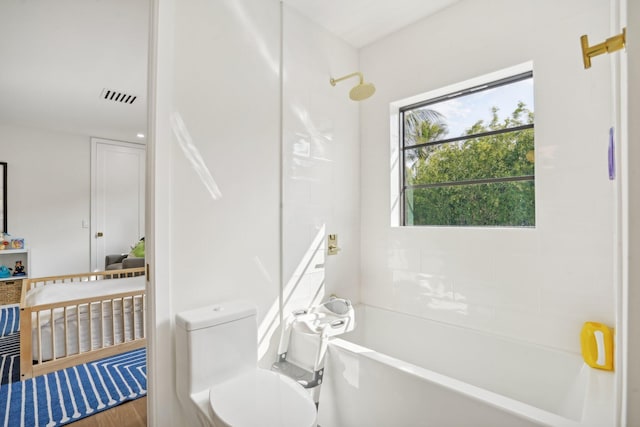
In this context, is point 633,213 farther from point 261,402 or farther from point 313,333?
point 313,333

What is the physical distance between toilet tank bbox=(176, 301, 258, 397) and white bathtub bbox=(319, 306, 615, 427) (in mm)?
486

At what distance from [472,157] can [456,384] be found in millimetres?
1458

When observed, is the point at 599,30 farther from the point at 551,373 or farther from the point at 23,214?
the point at 23,214

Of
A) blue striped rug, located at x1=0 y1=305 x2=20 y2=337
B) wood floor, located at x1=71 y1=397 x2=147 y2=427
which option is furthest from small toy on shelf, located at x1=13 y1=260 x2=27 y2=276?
wood floor, located at x1=71 y1=397 x2=147 y2=427

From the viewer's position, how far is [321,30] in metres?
2.37

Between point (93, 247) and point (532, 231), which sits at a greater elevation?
point (532, 231)

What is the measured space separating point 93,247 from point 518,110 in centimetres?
595

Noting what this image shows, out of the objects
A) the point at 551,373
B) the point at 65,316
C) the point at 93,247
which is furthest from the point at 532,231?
the point at 93,247

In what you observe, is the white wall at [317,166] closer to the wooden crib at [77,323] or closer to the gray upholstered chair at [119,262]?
the wooden crib at [77,323]

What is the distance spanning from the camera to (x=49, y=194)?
4840mm

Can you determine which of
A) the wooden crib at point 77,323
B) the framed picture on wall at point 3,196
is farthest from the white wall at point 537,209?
the framed picture on wall at point 3,196

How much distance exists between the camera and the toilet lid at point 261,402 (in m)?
1.23

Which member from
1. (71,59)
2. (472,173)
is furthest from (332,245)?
(71,59)

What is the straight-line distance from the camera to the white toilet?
4.16ft
